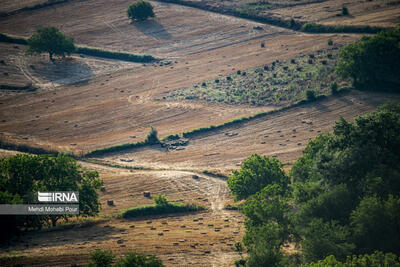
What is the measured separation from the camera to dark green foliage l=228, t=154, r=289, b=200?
230 feet

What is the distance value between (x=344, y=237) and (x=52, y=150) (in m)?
71.3

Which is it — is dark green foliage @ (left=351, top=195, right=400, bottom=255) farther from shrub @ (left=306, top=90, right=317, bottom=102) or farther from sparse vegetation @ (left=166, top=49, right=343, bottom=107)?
sparse vegetation @ (left=166, top=49, right=343, bottom=107)

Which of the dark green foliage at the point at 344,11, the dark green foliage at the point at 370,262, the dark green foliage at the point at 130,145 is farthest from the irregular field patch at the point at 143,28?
the dark green foliage at the point at 370,262

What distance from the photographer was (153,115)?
383 feet

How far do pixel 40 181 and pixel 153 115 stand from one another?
180ft

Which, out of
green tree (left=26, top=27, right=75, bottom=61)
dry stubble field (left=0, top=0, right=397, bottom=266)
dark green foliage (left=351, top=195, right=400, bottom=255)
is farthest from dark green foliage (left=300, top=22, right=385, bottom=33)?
dark green foliage (left=351, top=195, right=400, bottom=255)

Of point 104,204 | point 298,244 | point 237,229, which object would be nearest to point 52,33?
point 104,204

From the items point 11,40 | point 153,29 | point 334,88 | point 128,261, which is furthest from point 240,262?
point 11,40

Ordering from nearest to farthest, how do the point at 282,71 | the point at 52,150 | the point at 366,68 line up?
the point at 52,150, the point at 366,68, the point at 282,71

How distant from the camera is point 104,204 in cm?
7656

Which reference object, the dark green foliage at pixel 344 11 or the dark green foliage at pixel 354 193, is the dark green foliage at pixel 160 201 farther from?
the dark green foliage at pixel 344 11

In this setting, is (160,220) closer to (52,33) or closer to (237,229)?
(237,229)

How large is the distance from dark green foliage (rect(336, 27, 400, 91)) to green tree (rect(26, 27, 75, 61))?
87826 millimetres

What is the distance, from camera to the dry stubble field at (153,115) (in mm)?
61062
